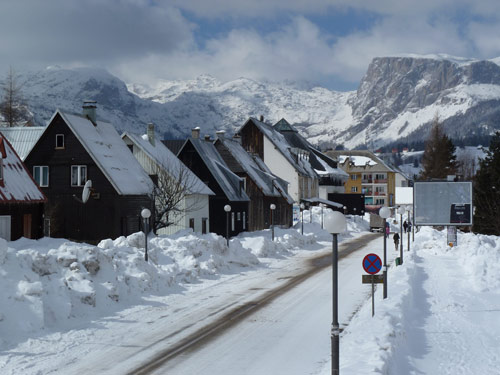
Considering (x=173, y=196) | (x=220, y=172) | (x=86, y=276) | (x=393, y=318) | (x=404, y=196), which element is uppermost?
(x=220, y=172)

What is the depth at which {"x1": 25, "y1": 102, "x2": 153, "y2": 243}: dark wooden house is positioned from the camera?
4281 centimetres

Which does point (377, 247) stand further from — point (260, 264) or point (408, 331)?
point (408, 331)

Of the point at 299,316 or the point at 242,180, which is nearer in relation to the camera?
the point at 299,316

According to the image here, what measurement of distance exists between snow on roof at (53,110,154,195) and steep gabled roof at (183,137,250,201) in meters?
9.58

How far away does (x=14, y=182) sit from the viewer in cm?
3369

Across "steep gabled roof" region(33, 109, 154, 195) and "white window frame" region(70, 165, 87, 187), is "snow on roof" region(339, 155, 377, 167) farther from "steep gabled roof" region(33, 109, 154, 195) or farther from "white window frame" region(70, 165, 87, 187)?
"white window frame" region(70, 165, 87, 187)

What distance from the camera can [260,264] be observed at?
121 feet

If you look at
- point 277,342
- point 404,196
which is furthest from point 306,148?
point 277,342

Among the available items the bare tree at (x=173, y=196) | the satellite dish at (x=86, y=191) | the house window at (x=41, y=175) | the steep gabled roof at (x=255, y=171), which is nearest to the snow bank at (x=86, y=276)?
the satellite dish at (x=86, y=191)

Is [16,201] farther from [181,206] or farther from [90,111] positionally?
[181,206]

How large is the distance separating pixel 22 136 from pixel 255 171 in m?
25.5

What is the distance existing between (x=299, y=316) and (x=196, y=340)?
479 centimetres

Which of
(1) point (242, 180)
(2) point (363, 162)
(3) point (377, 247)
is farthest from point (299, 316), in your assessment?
(2) point (363, 162)

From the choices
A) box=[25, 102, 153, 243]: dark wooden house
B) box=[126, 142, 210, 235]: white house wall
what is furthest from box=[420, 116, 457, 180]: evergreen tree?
box=[25, 102, 153, 243]: dark wooden house
